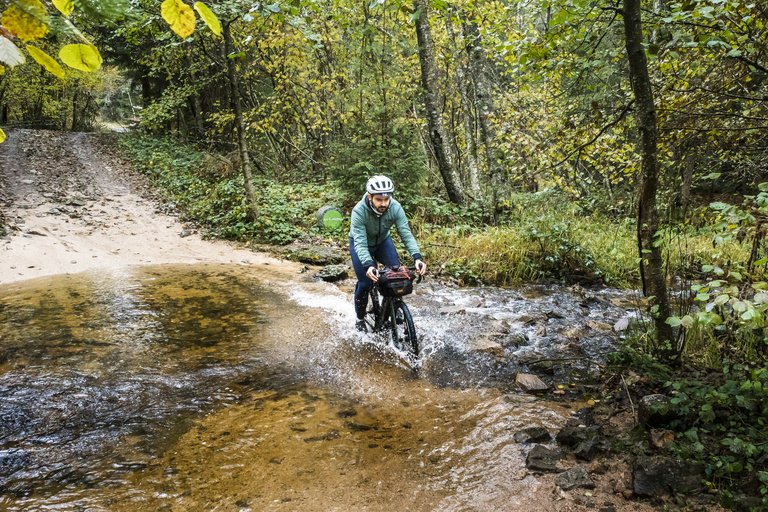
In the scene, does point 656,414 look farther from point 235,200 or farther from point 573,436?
point 235,200

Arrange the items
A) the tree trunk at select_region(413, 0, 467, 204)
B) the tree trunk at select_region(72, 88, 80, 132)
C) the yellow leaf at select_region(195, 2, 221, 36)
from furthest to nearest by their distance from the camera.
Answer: the tree trunk at select_region(72, 88, 80, 132), the tree trunk at select_region(413, 0, 467, 204), the yellow leaf at select_region(195, 2, 221, 36)

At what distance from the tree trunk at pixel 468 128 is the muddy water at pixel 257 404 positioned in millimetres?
5951

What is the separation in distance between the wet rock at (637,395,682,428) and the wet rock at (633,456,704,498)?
45 cm

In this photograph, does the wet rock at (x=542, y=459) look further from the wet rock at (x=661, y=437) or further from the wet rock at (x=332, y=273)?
the wet rock at (x=332, y=273)

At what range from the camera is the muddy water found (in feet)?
9.70

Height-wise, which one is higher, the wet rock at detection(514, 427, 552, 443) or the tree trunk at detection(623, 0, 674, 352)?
the tree trunk at detection(623, 0, 674, 352)

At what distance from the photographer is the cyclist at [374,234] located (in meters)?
5.31

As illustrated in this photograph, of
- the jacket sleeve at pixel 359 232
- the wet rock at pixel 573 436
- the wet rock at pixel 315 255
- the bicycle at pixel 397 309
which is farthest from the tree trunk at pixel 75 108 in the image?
the wet rock at pixel 573 436

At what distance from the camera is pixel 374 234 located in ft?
18.9

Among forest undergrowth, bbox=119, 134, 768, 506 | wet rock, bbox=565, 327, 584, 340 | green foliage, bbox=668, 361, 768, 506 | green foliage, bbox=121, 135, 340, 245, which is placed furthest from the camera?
green foliage, bbox=121, 135, 340, 245

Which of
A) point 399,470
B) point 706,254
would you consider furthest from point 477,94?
point 399,470

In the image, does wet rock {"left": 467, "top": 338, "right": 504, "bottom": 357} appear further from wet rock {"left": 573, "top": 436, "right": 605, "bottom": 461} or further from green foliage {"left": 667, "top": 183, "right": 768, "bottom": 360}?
green foliage {"left": 667, "top": 183, "right": 768, "bottom": 360}

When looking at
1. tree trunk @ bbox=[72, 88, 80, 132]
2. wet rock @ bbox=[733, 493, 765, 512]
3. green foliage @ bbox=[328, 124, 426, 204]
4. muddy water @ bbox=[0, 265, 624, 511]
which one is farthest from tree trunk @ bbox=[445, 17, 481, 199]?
tree trunk @ bbox=[72, 88, 80, 132]

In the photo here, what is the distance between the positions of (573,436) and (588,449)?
192 millimetres
